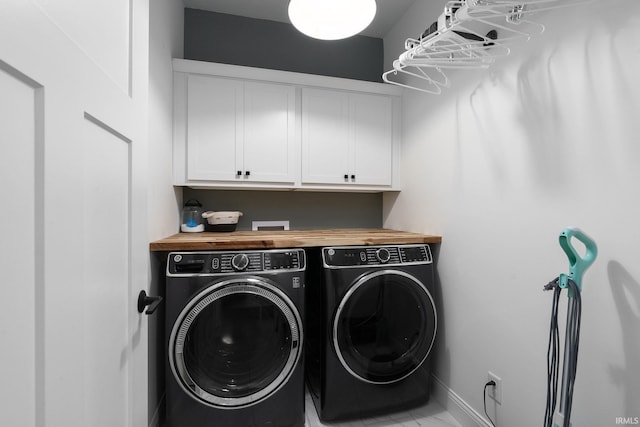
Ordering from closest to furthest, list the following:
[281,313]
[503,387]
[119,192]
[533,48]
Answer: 1. [119,192]
2. [533,48]
3. [503,387]
4. [281,313]

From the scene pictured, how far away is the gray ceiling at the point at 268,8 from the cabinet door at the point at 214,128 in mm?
698

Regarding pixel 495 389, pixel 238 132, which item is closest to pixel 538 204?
pixel 495 389

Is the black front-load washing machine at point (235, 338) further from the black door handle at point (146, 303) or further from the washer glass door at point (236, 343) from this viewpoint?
the black door handle at point (146, 303)

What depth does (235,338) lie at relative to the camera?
153cm

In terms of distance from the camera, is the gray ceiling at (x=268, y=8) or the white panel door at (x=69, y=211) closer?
the white panel door at (x=69, y=211)

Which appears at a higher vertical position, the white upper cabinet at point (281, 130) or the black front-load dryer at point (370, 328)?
the white upper cabinet at point (281, 130)

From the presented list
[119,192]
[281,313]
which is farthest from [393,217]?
[119,192]

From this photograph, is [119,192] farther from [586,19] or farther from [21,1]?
[586,19]

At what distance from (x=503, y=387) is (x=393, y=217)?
134cm

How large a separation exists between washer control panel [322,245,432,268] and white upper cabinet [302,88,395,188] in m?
0.68

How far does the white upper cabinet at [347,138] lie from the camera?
209 centimetres

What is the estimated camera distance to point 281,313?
5.02 ft

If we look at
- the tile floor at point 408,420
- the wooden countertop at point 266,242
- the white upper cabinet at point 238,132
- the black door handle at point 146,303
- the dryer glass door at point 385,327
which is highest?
the white upper cabinet at point 238,132

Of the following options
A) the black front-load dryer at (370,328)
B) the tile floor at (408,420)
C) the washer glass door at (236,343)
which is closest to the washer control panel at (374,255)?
the black front-load dryer at (370,328)
